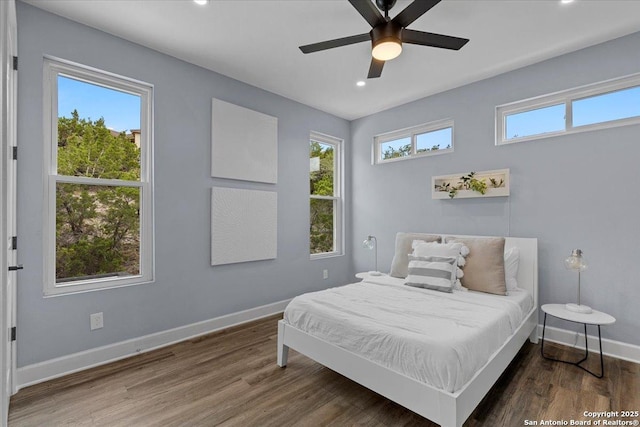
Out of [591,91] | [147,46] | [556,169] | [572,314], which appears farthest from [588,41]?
[147,46]

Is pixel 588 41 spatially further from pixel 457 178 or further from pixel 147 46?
pixel 147 46

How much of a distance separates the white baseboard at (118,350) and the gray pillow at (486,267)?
2.43 meters

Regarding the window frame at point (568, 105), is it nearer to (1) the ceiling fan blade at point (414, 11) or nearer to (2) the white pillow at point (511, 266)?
(2) the white pillow at point (511, 266)

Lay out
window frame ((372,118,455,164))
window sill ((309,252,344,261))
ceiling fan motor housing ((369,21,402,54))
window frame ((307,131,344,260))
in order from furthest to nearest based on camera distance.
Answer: window frame ((307,131,344,260)), window sill ((309,252,344,261)), window frame ((372,118,455,164)), ceiling fan motor housing ((369,21,402,54))

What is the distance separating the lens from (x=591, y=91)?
2.88 meters

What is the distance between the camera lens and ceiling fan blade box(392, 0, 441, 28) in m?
1.71

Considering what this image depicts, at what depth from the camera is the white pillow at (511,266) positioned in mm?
2990

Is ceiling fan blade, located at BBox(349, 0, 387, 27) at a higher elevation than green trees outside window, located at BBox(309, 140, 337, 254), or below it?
higher

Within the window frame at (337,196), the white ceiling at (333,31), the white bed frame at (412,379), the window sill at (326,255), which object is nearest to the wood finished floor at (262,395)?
the white bed frame at (412,379)

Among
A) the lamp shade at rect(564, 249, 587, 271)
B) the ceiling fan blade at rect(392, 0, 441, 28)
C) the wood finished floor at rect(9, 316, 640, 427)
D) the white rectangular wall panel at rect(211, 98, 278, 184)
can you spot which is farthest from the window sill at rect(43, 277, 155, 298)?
the lamp shade at rect(564, 249, 587, 271)

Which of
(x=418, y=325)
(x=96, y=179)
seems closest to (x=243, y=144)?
(x=96, y=179)

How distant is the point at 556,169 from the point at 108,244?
435 centimetres

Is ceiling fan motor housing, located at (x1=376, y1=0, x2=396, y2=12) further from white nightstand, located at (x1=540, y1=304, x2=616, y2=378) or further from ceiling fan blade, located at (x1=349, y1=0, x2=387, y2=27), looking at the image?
white nightstand, located at (x1=540, y1=304, x2=616, y2=378)

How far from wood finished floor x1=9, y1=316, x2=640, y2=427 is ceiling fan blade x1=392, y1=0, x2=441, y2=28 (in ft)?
8.16
